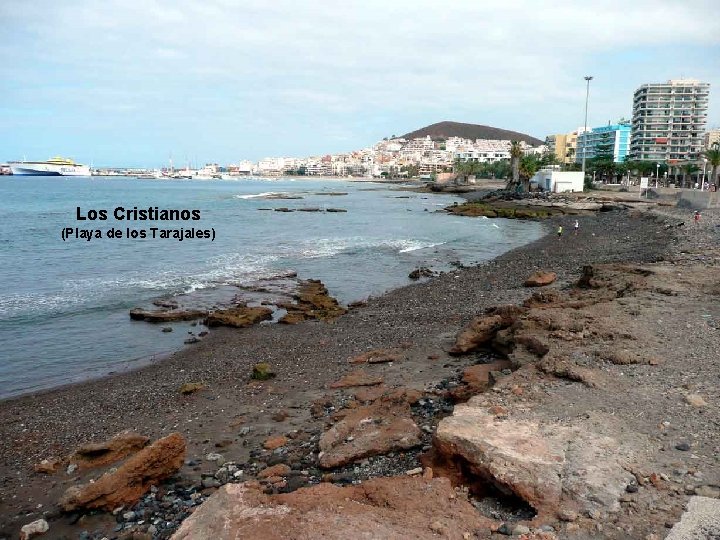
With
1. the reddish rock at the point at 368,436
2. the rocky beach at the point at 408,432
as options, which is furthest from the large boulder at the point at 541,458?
the reddish rock at the point at 368,436

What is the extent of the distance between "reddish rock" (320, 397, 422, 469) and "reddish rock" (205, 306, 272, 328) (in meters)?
9.91

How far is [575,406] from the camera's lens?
772 cm

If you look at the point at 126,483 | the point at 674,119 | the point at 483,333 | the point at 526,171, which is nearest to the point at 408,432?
the point at 126,483

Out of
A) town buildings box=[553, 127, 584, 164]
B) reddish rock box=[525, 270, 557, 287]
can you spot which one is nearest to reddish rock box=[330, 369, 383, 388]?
reddish rock box=[525, 270, 557, 287]

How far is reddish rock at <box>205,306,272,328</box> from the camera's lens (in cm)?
1844

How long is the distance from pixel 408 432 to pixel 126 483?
384 centimetres

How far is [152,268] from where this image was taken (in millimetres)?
30406

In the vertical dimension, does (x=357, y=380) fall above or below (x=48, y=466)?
above

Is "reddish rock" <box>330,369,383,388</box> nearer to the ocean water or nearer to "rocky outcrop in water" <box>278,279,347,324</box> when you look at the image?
the ocean water

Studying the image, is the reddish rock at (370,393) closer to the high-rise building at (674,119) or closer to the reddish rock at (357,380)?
the reddish rock at (357,380)

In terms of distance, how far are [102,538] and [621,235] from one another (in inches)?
1448

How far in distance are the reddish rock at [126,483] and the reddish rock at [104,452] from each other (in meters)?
1.11

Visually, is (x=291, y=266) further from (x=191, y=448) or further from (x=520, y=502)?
(x=520, y=502)

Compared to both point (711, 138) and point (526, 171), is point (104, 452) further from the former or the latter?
point (711, 138)
